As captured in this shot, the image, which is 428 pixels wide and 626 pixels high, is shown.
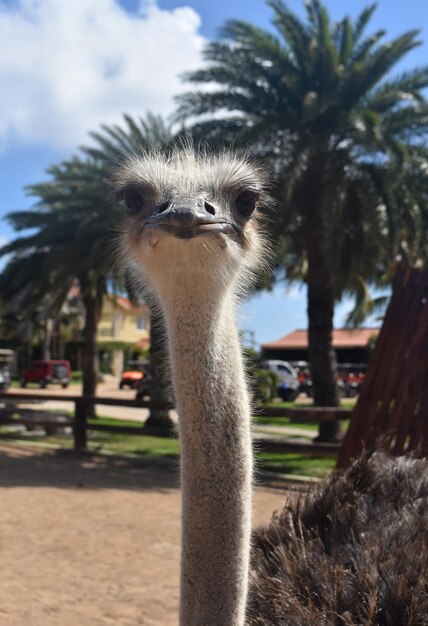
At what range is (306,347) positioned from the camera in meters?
43.3

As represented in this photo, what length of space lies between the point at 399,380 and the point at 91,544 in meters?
2.74

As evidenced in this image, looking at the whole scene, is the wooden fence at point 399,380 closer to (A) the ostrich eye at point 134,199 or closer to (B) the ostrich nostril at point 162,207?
(A) the ostrich eye at point 134,199

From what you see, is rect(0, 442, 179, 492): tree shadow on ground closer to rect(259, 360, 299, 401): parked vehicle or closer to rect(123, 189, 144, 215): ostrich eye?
rect(123, 189, 144, 215): ostrich eye

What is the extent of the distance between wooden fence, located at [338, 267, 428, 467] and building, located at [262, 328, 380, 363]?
35936 mm

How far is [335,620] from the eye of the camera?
1.95 m

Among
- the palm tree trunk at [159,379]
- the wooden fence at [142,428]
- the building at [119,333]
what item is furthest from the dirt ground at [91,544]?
the building at [119,333]

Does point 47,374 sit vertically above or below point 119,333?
below

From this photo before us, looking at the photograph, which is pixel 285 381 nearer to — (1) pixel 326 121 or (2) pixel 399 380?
(1) pixel 326 121

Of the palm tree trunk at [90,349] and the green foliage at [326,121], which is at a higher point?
the green foliage at [326,121]

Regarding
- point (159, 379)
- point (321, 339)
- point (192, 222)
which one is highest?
point (321, 339)

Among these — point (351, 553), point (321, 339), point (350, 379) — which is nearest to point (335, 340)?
point (350, 379)

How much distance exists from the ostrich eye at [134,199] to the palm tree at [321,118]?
8.59 metres

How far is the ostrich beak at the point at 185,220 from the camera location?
5.63 ft

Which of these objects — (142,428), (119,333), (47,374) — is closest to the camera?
(142,428)
